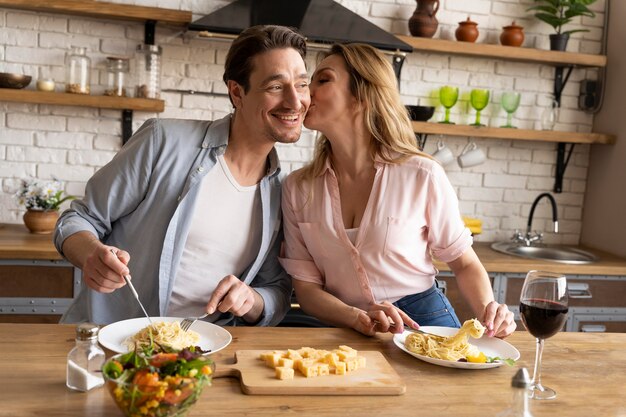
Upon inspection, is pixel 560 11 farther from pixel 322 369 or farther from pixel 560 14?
pixel 322 369

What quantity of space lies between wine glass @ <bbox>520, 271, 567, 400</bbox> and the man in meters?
0.85

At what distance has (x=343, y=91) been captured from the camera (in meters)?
2.34

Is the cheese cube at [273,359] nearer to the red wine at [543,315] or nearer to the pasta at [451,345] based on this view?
the pasta at [451,345]

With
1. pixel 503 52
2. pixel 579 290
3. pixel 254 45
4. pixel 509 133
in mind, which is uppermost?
pixel 503 52

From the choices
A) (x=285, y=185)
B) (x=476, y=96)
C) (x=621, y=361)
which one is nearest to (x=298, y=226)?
(x=285, y=185)

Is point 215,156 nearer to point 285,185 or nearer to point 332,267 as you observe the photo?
point 285,185

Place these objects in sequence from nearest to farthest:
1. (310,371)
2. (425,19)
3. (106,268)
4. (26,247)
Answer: (310,371) → (106,268) → (26,247) → (425,19)

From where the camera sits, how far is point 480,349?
1758 millimetres

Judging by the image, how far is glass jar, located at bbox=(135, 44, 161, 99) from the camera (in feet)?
11.6

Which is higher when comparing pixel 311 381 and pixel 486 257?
pixel 311 381

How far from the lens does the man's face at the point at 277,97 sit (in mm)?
2199

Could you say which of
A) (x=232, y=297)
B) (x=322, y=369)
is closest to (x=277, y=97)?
(x=232, y=297)

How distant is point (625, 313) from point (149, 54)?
9.22 feet

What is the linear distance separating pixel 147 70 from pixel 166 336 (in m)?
2.27
